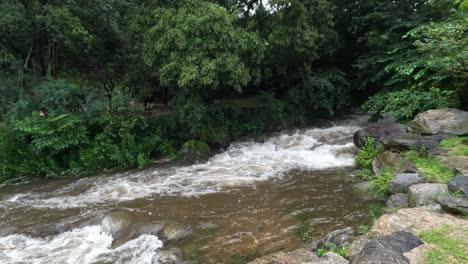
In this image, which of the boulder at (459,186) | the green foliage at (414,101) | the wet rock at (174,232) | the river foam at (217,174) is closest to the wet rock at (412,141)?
the river foam at (217,174)

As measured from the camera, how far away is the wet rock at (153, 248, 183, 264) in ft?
18.6

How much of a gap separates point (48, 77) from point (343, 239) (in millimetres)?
11980

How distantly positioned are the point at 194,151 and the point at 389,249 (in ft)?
29.7

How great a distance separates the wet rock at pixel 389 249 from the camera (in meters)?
4.02

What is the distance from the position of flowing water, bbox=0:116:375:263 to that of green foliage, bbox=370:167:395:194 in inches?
20.4

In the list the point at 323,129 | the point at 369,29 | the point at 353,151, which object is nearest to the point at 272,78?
the point at 323,129

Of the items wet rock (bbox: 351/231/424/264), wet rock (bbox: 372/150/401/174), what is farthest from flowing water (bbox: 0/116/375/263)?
wet rock (bbox: 351/231/424/264)

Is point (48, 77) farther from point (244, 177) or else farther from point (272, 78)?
point (272, 78)

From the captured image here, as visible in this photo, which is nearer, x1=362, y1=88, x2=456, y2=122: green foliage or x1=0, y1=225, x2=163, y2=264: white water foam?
x1=0, y1=225, x2=163, y2=264: white water foam

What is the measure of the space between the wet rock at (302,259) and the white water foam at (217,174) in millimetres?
4244

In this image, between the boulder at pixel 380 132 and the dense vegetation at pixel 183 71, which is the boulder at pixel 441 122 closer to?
the boulder at pixel 380 132

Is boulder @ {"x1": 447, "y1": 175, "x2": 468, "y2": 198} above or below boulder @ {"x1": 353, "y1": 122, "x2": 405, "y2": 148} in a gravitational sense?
below

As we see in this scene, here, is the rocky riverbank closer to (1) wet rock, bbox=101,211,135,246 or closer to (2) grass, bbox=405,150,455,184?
(2) grass, bbox=405,150,455,184

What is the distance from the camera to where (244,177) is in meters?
10.3
